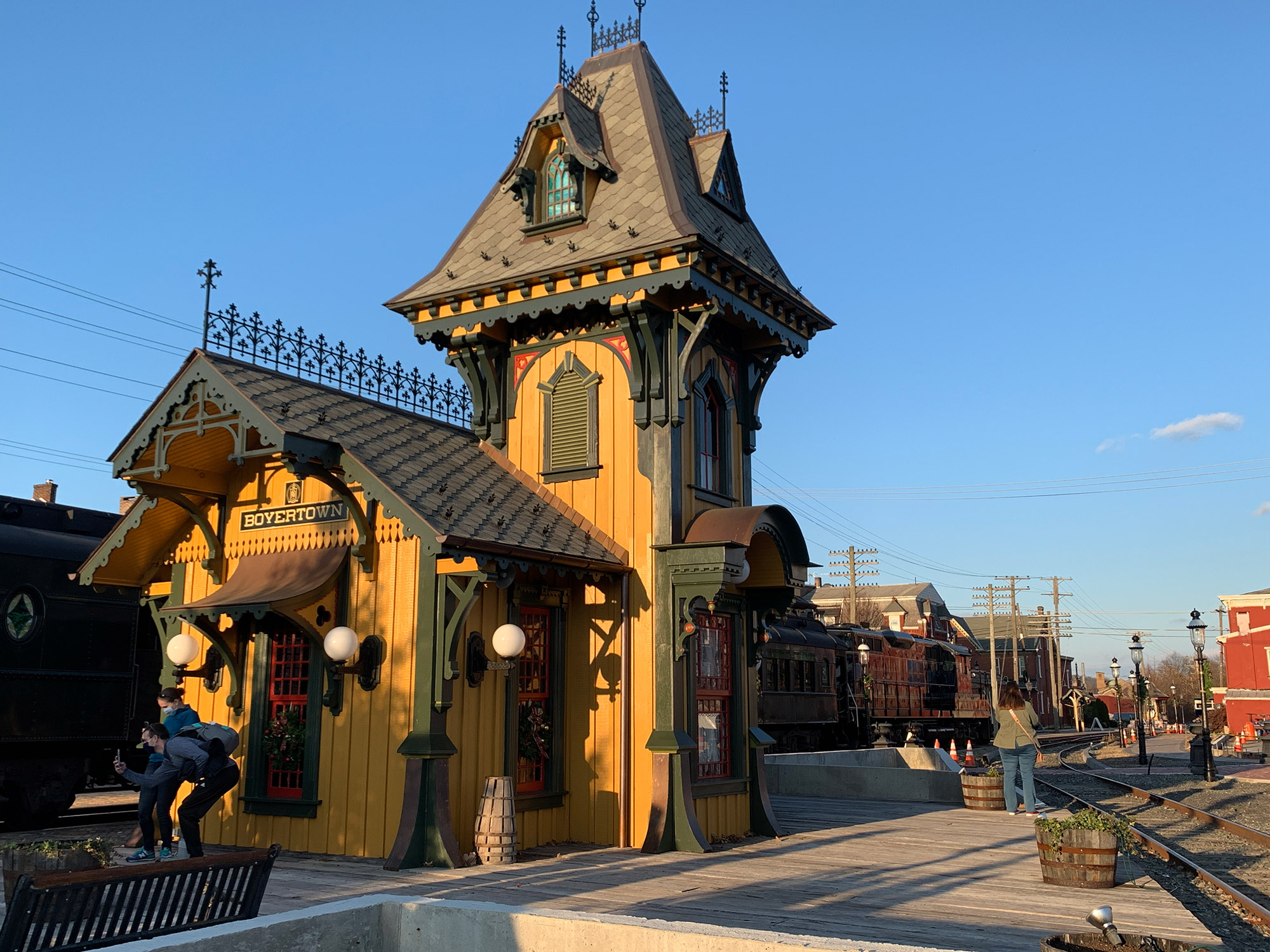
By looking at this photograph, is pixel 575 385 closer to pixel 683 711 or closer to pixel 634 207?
pixel 634 207

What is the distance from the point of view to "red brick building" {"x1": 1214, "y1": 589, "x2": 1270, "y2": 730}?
52.8 m

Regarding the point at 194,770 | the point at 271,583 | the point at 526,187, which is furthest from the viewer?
the point at 526,187

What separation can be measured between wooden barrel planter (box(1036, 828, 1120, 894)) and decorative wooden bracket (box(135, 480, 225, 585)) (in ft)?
32.2

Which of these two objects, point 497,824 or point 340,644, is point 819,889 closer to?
point 497,824

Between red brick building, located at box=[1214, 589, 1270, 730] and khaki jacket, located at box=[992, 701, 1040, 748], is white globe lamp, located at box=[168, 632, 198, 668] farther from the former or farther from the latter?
red brick building, located at box=[1214, 589, 1270, 730]

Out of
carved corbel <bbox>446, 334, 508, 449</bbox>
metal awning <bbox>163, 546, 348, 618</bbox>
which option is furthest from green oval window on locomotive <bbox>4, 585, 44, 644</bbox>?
carved corbel <bbox>446, 334, 508, 449</bbox>

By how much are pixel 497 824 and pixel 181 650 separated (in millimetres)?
4326

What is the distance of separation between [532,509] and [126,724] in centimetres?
756

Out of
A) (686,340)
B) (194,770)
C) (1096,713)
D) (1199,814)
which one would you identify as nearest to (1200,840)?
(1199,814)

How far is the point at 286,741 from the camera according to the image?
1206cm

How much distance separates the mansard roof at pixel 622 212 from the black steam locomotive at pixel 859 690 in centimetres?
997

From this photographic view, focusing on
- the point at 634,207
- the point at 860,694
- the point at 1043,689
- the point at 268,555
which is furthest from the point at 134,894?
the point at 1043,689

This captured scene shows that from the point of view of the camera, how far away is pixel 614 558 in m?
12.5

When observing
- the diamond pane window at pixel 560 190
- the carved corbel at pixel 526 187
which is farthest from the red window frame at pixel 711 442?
the carved corbel at pixel 526 187
